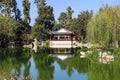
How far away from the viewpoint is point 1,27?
39.7 meters

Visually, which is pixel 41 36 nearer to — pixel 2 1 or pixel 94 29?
pixel 2 1

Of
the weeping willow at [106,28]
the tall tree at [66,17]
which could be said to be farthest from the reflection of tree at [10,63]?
the tall tree at [66,17]

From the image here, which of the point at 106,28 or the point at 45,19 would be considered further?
the point at 45,19

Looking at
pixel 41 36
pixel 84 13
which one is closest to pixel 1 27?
pixel 41 36

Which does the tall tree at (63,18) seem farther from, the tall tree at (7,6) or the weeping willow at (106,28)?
the weeping willow at (106,28)

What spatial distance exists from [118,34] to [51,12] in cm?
2897

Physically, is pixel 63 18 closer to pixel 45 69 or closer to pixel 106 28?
pixel 106 28

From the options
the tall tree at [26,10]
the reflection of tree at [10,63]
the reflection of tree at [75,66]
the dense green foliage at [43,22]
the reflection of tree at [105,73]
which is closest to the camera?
the reflection of tree at [105,73]

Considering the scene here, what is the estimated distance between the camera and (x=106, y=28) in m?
23.7

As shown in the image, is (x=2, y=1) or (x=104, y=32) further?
(x=2, y=1)

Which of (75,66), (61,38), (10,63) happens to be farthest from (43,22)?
(75,66)

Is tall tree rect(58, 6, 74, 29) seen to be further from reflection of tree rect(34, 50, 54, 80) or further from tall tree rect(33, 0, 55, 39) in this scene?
reflection of tree rect(34, 50, 54, 80)

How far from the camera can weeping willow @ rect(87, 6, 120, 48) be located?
22.9 metres

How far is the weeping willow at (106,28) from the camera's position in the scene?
2292 centimetres
